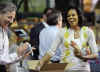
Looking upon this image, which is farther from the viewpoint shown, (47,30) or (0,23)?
(47,30)

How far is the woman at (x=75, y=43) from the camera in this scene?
4297 mm

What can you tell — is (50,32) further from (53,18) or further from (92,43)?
(92,43)

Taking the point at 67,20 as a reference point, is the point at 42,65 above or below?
below

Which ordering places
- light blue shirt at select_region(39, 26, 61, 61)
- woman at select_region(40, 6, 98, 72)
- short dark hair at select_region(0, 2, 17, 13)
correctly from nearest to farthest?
short dark hair at select_region(0, 2, 17, 13), woman at select_region(40, 6, 98, 72), light blue shirt at select_region(39, 26, 61, 61)

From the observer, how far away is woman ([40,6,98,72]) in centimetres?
430

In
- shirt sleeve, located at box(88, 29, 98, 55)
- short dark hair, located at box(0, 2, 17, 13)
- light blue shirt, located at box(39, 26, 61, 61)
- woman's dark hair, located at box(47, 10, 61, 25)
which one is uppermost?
short dark hair, located at box(0, 2, 17, 13)

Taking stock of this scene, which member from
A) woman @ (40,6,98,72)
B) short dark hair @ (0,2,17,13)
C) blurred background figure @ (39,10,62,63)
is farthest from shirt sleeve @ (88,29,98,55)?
blurred background figure @ (39,10,62,63)

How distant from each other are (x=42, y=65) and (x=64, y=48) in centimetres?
32

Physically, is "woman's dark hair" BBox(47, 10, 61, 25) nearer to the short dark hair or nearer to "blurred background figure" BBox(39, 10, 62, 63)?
"blurred background figure" BBox(39, 10, 62, 63)

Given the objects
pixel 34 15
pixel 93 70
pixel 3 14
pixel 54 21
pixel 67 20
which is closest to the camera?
pixel 3 14

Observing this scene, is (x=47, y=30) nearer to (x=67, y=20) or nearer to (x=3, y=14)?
(x=67, y=20)

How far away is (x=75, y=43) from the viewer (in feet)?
13.7

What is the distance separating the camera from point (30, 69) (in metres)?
4.48

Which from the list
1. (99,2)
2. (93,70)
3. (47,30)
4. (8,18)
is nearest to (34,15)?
(99,2)
